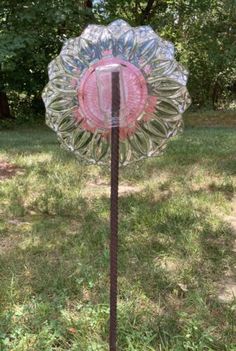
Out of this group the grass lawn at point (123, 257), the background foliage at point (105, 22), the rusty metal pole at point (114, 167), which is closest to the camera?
the rusty metal pole at point (114, 167)

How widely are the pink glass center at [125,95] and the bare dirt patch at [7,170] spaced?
3.10 metres

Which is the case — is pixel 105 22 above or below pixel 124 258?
above

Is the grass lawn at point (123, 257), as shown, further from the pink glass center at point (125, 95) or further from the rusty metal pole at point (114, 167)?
the pink glass center at point (125, 95)

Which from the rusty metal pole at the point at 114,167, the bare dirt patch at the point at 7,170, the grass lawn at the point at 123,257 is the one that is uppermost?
the rusty metal pole at the point at 114,167

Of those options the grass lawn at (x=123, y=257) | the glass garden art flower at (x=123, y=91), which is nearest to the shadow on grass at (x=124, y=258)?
Result: the grass lawn at (x=123, y=257)

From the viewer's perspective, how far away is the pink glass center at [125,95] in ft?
5.56

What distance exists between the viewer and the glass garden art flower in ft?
5.63

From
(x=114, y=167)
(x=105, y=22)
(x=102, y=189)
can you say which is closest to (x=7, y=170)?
(x=102, y=189)

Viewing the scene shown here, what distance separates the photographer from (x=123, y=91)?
1.63m

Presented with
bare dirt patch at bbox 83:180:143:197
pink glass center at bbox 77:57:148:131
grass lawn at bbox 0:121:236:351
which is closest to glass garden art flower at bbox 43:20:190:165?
pink glass center at bbox 77:57:148:131

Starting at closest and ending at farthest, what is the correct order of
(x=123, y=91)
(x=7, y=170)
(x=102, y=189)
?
(x=123, y=91), (x=102, y=189), (x=7, y=170)

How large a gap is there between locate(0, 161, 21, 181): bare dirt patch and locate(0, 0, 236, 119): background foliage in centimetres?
346

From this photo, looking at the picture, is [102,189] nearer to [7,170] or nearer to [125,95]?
[7,170]

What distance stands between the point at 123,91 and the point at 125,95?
3cm
